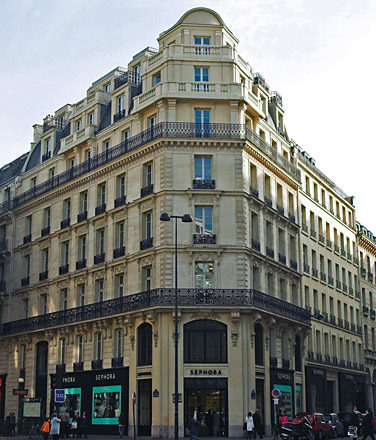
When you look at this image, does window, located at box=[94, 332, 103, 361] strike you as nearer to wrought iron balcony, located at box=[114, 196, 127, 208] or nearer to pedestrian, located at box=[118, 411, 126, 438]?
pedestrian, located at box=[118, 411, 126, 438]

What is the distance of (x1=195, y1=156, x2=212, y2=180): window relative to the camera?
40812 millimetres

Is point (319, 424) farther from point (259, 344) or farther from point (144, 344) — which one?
point (144, 344)

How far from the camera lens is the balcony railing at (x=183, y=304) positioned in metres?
38.3

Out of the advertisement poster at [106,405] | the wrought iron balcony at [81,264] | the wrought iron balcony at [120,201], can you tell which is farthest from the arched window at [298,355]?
the wrought iron balcony at [81,264]

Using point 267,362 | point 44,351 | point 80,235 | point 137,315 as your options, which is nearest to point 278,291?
point 267,362

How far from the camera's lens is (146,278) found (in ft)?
134

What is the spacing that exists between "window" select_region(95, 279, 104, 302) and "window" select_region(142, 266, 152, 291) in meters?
4.49

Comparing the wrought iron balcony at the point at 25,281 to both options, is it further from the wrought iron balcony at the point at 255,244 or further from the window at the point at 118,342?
the wrought iron balcony at the point at 255,244

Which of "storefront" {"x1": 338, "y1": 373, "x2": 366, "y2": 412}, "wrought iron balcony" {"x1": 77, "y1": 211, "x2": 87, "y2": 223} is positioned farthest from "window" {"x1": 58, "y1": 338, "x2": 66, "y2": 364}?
"storefront" {"x1": 338, "y1": 373, "x2": 366, "y2": 412}

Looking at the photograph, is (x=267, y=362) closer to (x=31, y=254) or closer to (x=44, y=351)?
(x=44, y=351)

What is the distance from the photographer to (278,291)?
44344 millimetres

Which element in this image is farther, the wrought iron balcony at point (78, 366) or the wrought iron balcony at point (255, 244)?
the wrought iron balcony at point (78, 366)

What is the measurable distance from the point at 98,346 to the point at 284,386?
1162 centimetres

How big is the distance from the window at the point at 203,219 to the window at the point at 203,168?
1.88 m
